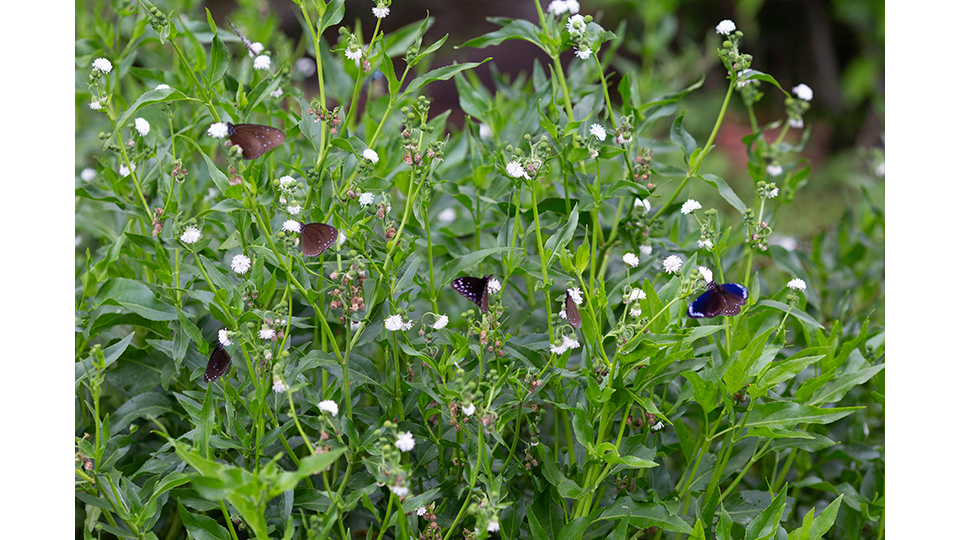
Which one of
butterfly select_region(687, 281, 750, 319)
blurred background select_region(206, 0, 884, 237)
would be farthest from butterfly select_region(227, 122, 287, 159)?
blurred background select_region(206, 0, 884, 237)

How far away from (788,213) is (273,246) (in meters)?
3.76

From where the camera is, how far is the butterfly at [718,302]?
95 centimetres

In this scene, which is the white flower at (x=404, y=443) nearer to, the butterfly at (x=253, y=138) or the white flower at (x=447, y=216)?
the butterfly at (x=253, y=138)

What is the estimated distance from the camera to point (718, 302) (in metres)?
0.96

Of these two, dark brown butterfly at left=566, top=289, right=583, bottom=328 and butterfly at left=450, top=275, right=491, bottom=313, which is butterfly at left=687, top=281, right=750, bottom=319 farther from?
butterfly at left=450, top=275, right=491, bottom=313

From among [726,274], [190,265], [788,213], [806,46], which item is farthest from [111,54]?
[806,46]

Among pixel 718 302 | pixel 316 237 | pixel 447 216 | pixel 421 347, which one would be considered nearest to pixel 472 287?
pixel 421 347

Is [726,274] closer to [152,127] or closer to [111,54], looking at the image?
[152,127]

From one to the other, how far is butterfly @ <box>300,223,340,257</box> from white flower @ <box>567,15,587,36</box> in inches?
17.1

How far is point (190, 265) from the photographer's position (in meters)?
1.15

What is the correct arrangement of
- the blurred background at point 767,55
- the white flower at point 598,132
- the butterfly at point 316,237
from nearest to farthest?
the butterfly at point 316,237
the white flower at point 598,132
the blurred background at point 767,55

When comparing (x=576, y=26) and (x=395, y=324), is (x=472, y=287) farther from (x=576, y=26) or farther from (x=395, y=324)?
(x=576, y=26)

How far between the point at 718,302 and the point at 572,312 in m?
0.19

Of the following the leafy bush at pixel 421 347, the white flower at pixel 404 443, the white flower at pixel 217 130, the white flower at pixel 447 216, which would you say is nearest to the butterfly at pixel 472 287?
the leafy bush at pixel 421 347
